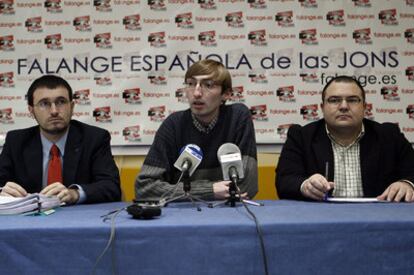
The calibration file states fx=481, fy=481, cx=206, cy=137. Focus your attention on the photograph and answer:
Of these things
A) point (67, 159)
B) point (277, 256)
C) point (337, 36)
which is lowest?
point (277, 256)

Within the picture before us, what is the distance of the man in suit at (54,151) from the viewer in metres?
2.50

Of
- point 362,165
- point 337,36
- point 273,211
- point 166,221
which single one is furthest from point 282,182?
point 337,36

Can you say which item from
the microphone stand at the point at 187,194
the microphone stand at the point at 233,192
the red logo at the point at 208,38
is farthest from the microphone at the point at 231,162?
the red logo at the point at 208,38

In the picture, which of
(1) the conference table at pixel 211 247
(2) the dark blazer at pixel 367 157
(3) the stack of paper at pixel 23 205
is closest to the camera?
(1) the conference table at pixel 211 247

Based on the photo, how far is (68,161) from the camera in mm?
2498

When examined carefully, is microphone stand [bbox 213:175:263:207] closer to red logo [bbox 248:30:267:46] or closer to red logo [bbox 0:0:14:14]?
red logo [bbox 248:30:267:46]

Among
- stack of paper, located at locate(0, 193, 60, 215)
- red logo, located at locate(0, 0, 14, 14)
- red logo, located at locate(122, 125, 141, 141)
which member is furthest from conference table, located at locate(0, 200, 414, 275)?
red logo, located at locate(0, 0, 14, 14)

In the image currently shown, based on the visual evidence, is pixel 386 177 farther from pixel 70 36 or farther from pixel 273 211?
pixel 70 36

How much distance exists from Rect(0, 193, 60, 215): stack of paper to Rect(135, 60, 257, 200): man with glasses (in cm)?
64

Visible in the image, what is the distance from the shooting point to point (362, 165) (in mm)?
2469

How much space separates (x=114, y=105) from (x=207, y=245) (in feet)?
7.41

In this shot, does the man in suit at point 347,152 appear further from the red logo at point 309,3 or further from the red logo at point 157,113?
the red logo at point 157,113

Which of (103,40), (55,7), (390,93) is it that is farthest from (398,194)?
(55,7)

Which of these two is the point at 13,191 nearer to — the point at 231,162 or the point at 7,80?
the point at 231,162
